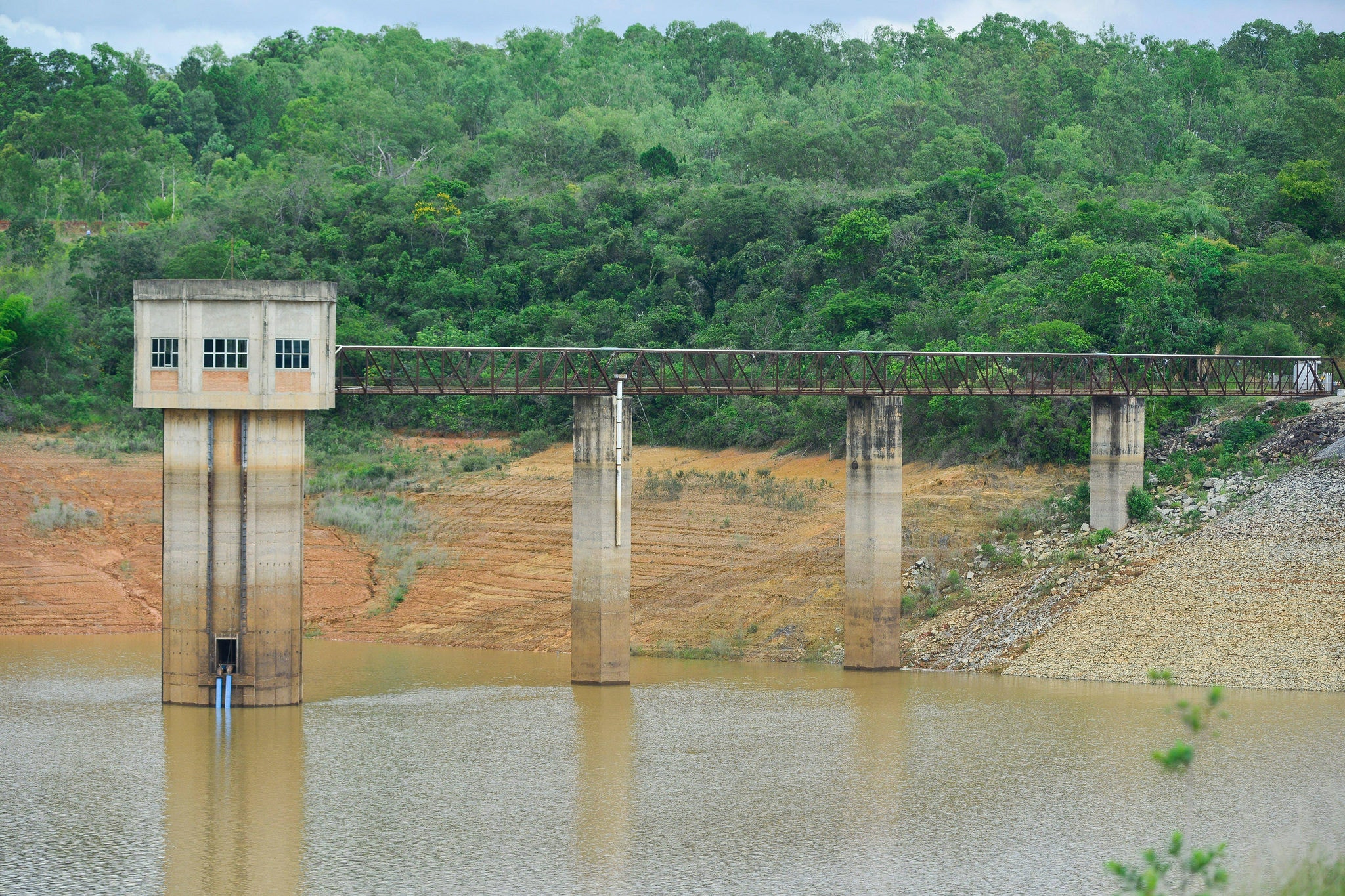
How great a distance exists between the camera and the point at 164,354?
47.9 meters

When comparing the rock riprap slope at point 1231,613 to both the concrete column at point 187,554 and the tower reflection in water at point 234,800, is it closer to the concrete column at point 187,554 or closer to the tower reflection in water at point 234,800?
the tower reflection in water at point 234,800

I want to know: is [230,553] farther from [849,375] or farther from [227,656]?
[849,375]

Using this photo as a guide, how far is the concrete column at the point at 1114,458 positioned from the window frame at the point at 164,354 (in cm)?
3324

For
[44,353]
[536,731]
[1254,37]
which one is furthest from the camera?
[1254,37]

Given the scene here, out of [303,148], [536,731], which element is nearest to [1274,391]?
[536,731]

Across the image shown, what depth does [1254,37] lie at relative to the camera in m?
149

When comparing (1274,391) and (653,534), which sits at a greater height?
(1274,391)

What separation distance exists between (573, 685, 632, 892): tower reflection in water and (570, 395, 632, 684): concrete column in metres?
1.10

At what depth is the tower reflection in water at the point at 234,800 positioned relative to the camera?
33469 millimetres

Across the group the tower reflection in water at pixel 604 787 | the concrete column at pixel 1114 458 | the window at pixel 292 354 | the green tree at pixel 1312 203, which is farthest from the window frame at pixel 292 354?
the green tree at pixel 1312 203

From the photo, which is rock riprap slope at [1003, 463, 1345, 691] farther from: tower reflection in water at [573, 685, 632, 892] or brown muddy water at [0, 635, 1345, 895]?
tower reflection in water at [573, 685, 632, 892]

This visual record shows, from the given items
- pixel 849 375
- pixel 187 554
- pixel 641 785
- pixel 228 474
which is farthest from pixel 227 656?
pixel 849 375

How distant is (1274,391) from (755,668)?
2515 centimetres

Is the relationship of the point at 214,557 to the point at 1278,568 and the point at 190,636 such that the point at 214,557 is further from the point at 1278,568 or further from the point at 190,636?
the point at 1278,568
